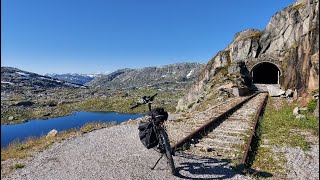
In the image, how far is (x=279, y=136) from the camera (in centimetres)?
1556

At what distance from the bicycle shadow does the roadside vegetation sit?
36.9 inches

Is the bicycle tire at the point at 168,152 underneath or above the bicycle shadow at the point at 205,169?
above

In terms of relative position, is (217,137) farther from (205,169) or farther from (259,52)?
(259,52)

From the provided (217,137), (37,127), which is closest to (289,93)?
(217,137)

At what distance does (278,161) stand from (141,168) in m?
4.88

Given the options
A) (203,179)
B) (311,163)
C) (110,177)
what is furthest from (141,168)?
(311,163)

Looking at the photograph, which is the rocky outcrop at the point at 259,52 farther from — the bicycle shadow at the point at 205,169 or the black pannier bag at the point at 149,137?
the black pannier bag at the point at 149,137

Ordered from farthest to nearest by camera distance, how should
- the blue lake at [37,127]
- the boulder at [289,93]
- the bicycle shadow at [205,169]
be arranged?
the blue lake at [37,127] → the boulder at [289,93] → the bicycle shadow at [205,169]

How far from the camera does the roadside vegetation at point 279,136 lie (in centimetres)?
1107

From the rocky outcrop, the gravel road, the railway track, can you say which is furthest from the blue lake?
the gravel road

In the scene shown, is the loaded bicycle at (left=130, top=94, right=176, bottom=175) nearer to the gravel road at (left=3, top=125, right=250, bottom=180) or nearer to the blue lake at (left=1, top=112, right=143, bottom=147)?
the gravel road at (left=3, top=125, right=250, bottom=180)

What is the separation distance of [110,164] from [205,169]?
→ 316cm

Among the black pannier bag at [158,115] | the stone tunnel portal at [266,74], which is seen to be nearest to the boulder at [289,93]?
the stone tunnel portal at [266,74]

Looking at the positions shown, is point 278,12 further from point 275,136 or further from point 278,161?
point 278,161
